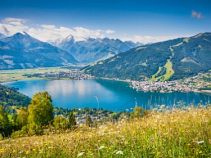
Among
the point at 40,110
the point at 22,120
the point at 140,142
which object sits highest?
the point at 140,142

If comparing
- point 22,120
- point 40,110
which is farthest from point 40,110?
point 22,120

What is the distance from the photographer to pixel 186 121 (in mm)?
9570

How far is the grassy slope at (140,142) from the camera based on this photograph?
721cm

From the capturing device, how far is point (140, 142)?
8250 millimetres

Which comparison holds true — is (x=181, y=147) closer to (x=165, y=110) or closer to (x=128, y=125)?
(x=128, y=125)

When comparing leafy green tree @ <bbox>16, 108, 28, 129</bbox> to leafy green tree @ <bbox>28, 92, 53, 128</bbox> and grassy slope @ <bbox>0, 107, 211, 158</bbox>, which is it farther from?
grassy slope @ <bbox>0, 107, 211, 158</bbox>

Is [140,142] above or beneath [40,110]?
above

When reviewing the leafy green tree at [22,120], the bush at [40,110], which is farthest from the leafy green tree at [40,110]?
the leafy green tree at [22,120]

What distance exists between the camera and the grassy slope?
7208 mm

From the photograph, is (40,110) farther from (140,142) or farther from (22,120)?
(140,142)

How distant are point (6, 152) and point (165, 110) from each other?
18.2 feet

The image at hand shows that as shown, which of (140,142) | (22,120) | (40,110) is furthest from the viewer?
(22,120)

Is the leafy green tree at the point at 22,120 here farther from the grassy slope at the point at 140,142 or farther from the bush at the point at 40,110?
the grassy slope at the point at 140,142

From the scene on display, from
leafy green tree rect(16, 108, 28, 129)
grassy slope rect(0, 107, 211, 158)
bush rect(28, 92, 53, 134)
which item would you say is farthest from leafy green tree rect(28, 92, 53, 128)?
grassy slope rect(0, 107, 211, 158)
